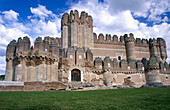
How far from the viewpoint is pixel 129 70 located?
40.4 metres

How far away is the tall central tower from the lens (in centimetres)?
3909

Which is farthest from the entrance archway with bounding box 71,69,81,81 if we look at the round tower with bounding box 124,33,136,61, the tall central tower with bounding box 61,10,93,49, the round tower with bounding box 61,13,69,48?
the round tower with bounding box 124,33,136,61

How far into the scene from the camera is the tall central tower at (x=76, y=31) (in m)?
39.1

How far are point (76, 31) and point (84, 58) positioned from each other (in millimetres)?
8578

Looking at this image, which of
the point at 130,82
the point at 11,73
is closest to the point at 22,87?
the point at 11,73

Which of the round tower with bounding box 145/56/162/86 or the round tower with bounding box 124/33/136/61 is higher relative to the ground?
the round tower with bounding box 124/33/136/61

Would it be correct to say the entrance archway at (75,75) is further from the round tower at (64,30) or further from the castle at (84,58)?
the round tower at (64,30)

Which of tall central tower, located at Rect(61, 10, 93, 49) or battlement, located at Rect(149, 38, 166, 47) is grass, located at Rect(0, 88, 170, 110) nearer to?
tall central tower, located at Rect(61, 10, 93, 49)

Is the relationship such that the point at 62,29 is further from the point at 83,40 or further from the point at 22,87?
the point at 22,87

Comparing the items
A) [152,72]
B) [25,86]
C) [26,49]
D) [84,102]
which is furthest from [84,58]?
[84,102]

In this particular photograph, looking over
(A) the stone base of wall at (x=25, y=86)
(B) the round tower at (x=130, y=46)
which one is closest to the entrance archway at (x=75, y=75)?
(A) the stone base of wall at (x=25, y=86)

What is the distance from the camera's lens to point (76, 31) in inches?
1563

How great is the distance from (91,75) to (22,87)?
1844 centimetres

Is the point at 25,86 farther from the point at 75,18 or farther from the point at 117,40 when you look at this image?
the point at 117,40
